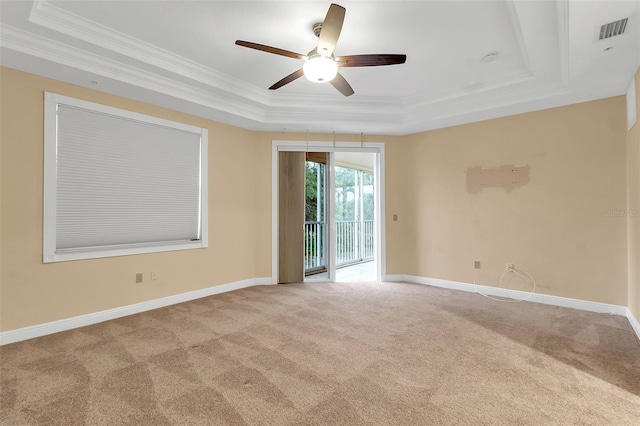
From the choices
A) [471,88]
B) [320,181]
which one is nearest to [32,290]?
[320,181]

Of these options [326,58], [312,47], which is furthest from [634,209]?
[312,47]

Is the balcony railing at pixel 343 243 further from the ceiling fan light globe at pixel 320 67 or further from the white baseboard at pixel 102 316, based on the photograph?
the ceiling fan light globe at pixel 320 67

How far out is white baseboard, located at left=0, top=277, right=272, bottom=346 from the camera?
9.38 feet

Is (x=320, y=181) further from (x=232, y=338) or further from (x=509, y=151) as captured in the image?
(x=232, y=338)

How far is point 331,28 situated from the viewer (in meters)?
2.27

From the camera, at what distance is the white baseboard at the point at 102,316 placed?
113 inches

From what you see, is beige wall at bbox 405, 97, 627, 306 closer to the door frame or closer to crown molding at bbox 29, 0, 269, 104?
the door frame

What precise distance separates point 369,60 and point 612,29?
182 cm

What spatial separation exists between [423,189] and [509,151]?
134 centimetres

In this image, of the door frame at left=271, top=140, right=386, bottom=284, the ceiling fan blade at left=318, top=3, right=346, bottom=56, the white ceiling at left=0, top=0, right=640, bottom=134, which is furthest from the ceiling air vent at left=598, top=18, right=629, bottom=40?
the door frame at left=271, top=140, right=386, bottom=284

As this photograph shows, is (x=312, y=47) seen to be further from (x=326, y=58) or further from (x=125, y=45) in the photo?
(x=125, y=45)

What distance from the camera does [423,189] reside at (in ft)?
17.0

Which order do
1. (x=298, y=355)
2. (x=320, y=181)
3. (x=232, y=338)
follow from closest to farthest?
1. (x=298, y=355)
2. (x=232, y=338)
3. (x=320, y=181)

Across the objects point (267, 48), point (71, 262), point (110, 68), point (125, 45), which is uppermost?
point (125, 45)
